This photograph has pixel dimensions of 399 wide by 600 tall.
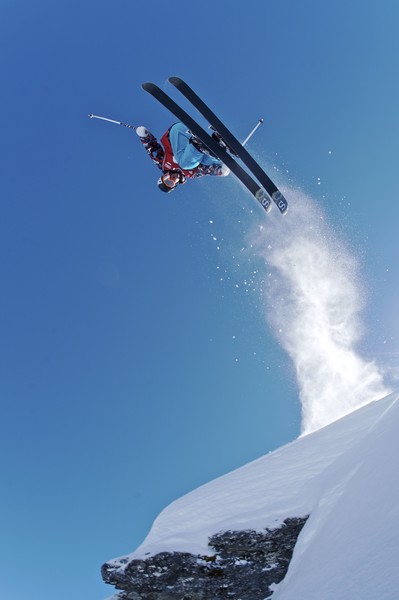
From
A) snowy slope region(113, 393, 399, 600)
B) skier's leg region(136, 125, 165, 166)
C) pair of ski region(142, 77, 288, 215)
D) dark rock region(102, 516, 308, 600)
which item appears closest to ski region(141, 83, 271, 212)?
pair of ski region(142, 77, 288, 215)

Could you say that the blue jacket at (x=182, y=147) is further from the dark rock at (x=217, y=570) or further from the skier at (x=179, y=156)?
the dark rock at (x=217, y=570)

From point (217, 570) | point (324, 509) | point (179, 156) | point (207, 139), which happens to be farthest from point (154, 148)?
point (217, 570)

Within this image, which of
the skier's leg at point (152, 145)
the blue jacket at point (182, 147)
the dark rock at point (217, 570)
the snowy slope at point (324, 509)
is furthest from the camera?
the skier's leg at point (152, 145)

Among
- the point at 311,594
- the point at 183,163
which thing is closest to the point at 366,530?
the point at 311,594

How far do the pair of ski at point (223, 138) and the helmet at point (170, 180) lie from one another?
43.8 inches

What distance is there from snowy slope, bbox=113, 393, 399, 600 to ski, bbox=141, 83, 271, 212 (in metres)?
6.29

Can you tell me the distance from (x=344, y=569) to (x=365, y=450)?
269 cm

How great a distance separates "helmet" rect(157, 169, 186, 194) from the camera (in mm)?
10977

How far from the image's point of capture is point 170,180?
36.0ft

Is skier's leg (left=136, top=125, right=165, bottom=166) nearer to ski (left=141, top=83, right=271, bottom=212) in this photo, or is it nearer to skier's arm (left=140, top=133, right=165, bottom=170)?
skier's arm (left=140, top=133, right=165, bottom=170)

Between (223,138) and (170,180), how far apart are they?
1.80 meters

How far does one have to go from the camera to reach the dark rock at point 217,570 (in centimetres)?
741

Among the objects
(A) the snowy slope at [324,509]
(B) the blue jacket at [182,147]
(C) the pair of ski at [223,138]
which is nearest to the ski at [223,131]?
(C) the pair of ski at [223,138]

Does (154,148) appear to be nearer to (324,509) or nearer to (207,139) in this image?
(207,139)
